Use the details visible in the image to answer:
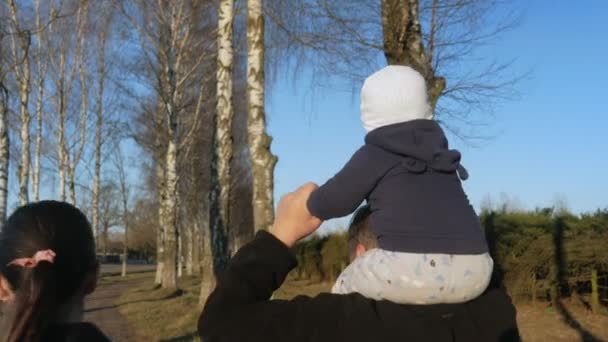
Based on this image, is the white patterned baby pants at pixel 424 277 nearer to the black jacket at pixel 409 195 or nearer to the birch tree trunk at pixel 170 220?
the black jacket at pixel 409 195

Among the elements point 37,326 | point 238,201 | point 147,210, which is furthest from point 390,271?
point 147,210

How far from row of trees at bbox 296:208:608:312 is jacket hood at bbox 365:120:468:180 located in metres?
12.3

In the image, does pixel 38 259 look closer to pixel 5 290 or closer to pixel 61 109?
pixel 5 290

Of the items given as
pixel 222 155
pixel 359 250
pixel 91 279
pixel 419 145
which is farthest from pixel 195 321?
pixel 419 145

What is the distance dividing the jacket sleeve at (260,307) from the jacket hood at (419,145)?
356mm

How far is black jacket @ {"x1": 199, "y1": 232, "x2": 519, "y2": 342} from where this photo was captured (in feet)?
4.85

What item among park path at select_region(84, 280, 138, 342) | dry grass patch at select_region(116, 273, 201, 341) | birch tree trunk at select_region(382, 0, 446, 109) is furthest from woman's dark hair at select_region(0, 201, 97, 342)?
dry grass patch at select_region(116, 273, 201, 341)

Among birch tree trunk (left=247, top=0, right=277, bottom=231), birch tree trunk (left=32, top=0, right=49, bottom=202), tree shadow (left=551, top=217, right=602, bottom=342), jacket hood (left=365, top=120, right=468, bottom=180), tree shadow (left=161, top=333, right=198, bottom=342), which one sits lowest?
tree shadow (left=161, top=333, right=198, bottom=342)

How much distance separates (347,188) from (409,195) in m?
0.15

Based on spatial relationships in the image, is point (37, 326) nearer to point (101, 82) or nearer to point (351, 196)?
point (351, 196)

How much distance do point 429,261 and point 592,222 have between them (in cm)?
1369

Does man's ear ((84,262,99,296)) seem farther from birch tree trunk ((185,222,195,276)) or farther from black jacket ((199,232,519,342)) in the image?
birch tree trunk ((185,222,195,276))

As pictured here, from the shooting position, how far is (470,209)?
1618mm

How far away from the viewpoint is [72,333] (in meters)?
2.08
